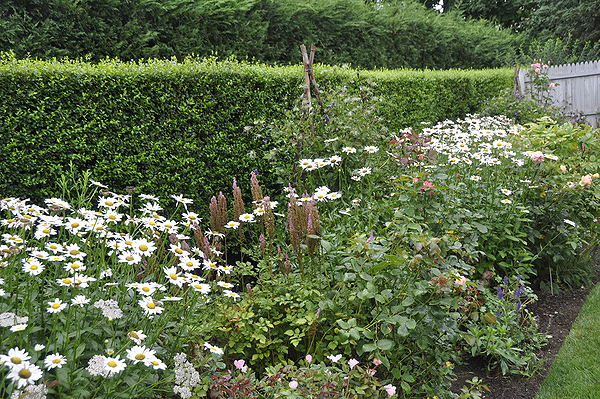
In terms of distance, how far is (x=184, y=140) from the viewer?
416 cm

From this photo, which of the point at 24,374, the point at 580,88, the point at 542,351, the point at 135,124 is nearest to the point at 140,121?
the point at 135,124

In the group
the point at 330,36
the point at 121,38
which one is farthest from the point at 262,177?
the point at 330,36

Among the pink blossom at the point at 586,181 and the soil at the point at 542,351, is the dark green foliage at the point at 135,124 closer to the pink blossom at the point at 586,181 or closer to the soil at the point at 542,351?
the soil at the point at 542,351

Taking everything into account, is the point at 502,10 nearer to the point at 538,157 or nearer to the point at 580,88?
the point at 580,88

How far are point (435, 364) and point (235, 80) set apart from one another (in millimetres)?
3205

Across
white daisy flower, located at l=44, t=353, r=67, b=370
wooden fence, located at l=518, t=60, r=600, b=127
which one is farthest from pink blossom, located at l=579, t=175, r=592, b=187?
wooden fence, located at l=518, t=60, r=600, b=127

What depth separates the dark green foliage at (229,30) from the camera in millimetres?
5609

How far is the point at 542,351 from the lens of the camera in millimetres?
3082

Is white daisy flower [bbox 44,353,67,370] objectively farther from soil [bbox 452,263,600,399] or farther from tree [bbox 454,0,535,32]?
tree [bbox 454,0,535,32]

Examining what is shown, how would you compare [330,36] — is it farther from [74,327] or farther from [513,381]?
[74,327]

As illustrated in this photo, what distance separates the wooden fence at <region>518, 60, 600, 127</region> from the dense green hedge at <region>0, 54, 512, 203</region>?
7.90 m

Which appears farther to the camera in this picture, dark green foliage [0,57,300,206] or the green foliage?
the green foliage

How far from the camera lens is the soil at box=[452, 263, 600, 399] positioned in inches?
105

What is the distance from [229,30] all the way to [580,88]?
8268mm
